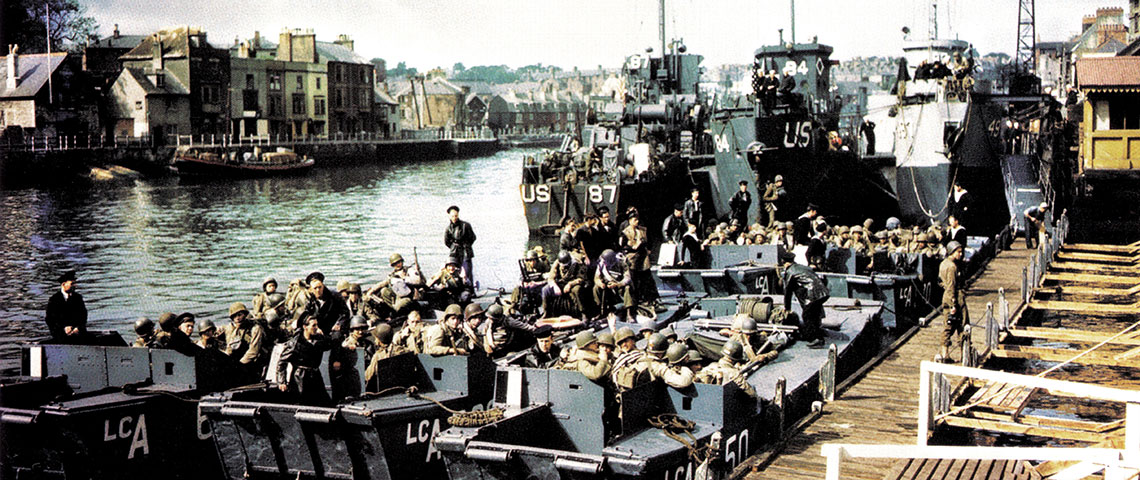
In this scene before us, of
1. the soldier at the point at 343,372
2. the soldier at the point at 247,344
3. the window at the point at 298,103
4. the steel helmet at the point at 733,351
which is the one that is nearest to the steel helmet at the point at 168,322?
the soldier at the point at 247,344

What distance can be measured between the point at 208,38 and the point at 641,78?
4797 centimetres

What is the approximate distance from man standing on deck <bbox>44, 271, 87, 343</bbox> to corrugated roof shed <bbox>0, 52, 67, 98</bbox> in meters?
54.5

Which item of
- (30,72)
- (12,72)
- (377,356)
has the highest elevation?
(30,72)

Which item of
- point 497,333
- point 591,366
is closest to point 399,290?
point 497,333

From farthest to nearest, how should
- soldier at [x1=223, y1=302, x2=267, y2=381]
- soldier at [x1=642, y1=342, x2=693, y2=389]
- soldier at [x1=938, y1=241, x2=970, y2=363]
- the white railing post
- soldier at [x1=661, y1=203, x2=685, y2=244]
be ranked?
soldier at [x1=661, y1=203, x2=685, y2=244] → soldier at [x1=938, y1=241, x2=970, y2=363] → soldier at [x1=223, y1=302, x2=267, y2=381] → soldier at [x1=642, y1=342, x2=693, y2=389] → the white railing post

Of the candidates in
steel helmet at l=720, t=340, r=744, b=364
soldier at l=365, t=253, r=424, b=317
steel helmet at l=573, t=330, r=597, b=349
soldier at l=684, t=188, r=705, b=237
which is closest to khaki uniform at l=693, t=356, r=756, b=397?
steel helmet at l=720, t=340, r=744, b=364

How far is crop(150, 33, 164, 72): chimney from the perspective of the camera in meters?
77.4

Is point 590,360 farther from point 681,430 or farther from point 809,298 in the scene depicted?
point 809,298

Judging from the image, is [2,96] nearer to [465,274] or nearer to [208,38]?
[208,38]

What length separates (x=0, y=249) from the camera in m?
38.7

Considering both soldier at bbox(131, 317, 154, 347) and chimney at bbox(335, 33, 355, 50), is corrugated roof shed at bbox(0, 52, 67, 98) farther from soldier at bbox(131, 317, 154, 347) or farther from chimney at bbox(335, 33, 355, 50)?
soldier at bbox(131, 317, 154, 347)

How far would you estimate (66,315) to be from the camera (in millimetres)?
13367

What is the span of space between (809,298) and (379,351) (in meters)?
6.95

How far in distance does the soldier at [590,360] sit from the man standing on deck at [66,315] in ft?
20.6
